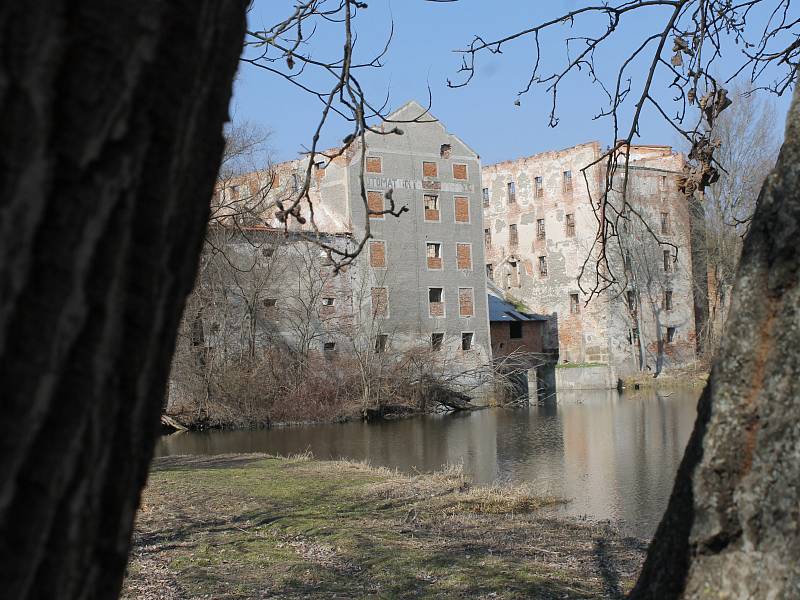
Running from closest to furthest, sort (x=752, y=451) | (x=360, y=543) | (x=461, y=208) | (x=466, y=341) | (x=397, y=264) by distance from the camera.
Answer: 1. (x=752, y=451)
2. (x=360, y=543)
3. (x=397, y=264)
4. (x=466, y=341)
5. (x=461, y=208)

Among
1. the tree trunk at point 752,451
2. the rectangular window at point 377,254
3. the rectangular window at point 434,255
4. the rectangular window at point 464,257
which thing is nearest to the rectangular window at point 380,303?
the rectangular window at point 377,254

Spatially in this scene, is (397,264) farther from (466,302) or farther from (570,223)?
(570,223)

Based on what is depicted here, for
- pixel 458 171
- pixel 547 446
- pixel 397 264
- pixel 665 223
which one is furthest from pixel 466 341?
pixel 547 446

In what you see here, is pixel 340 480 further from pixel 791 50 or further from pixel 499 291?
pixel 499 291

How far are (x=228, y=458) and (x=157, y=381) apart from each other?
1789cm

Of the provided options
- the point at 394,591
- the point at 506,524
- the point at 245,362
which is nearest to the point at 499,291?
the point at 245,362

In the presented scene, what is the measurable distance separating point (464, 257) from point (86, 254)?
37584 mm

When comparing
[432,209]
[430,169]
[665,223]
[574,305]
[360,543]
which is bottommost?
[360,543]

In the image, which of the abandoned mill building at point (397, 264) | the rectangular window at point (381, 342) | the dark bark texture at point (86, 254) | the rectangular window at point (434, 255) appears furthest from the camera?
the rectangular window at point (434, 255)

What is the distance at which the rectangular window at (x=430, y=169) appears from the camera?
37.5 meters

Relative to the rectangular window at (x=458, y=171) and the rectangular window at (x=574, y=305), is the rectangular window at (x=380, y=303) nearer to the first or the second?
the rectangular window at (x=458, y=171)

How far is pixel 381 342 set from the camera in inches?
1355

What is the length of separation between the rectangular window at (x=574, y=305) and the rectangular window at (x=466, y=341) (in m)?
8.74

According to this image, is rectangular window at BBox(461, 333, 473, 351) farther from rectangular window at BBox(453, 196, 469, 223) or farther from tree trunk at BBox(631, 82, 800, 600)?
tree trunk at BBox(631, 82, 800, 600)
